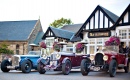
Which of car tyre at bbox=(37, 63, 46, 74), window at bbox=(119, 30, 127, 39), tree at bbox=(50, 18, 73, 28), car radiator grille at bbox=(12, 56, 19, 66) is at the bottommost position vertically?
car tyre at bbox=(37, 63, 46, 74)

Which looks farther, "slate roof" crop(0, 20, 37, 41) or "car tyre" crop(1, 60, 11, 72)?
"slate roof" crop(0, 20, 37, 41)

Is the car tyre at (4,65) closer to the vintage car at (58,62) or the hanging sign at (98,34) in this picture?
the vintage car at (58,62)

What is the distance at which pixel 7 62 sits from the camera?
1451 centimetres

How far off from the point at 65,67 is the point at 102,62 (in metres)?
2.13

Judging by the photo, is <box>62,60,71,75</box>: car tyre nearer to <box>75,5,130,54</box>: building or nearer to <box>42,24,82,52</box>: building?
<box>75,5,130,54</box>: building

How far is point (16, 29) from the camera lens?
34875 mm

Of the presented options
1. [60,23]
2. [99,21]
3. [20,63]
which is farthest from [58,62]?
[60,23]

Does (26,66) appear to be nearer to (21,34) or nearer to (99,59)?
(99,59)

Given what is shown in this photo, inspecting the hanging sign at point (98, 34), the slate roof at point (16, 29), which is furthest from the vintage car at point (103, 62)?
the slate roof at point (16, 29)

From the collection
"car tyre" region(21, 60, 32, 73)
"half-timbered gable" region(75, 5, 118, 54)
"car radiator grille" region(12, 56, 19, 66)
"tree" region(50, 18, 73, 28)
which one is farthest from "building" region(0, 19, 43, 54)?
"car tyre" region(21, 60, 32, 73)

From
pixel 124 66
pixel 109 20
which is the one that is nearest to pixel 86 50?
pixel 109 20

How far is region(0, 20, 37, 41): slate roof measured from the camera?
3325cm

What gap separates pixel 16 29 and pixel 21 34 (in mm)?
1958

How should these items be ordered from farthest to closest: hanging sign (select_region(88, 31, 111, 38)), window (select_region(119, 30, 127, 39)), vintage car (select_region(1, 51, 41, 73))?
1. hanging sign (select_region(88, 31, 111, 38))
2. window (select_region(119, 30, 127, 39))
3. vintage car (select_region(1, 51, 41, 73))
